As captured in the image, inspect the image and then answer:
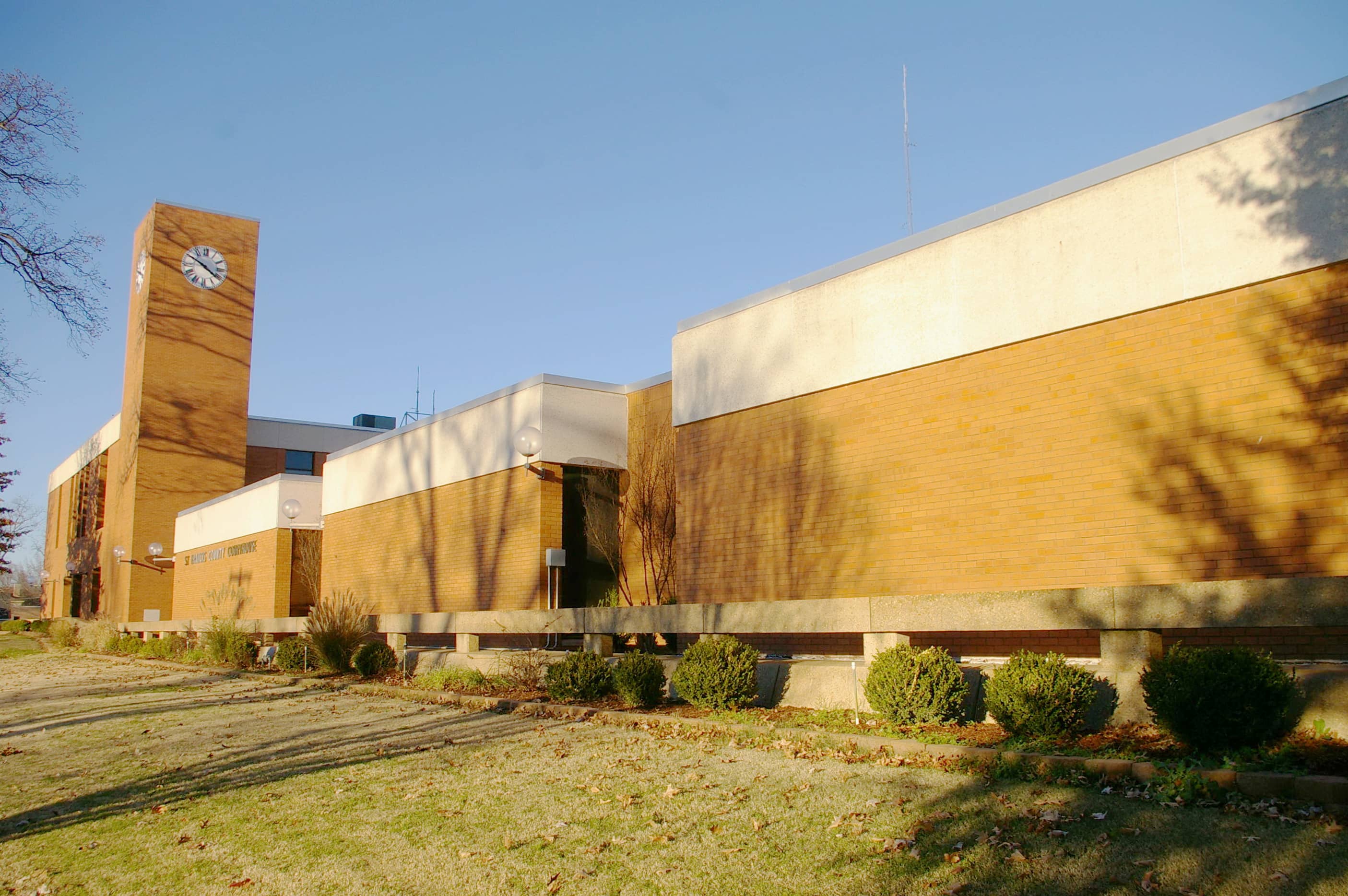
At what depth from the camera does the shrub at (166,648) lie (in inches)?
1117

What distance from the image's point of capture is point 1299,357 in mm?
8953

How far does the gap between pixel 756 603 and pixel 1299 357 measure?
5.74 meters

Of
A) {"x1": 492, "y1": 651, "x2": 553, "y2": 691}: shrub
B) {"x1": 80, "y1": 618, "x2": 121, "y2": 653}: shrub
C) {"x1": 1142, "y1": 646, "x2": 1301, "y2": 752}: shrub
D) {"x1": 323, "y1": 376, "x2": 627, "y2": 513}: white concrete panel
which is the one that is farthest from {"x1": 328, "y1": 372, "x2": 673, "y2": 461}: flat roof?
{"x1": 80, "y1": 618, "x2": 121, "y2": 653}: shrub

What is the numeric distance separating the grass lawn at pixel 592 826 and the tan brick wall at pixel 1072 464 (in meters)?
3.92

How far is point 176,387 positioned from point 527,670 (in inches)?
1222

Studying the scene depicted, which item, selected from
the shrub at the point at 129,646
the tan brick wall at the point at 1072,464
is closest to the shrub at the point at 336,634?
the tan brick wall at the point at 1072,464

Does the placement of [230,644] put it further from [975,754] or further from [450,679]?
[975,754]

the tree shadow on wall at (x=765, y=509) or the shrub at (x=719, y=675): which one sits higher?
the tree shadow on wall at (x=765, y=509)

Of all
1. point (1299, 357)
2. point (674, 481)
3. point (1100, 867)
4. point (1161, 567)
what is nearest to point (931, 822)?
point (1100, 867)

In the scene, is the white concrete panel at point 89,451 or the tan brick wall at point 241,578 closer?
the tan brick wall at point 241,578

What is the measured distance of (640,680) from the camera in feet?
37.6

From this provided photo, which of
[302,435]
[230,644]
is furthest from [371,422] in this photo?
[230,644]

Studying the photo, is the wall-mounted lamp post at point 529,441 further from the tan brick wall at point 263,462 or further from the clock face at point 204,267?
the clock face at point 204,267

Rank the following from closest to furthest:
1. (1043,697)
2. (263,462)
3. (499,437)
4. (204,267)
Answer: (1043,697) < (499,437) < (204,267) < (263,462)
